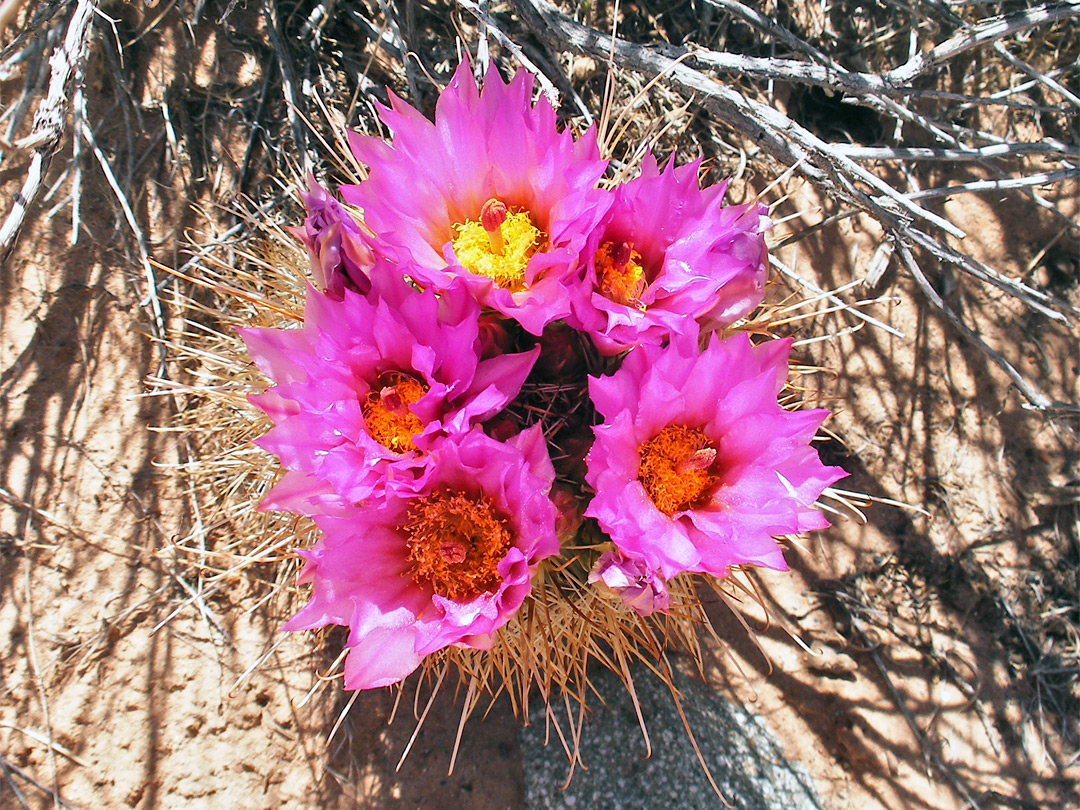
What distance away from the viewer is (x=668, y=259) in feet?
3.38

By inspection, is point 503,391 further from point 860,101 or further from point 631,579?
point 860,101

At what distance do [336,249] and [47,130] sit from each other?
20.4 inches

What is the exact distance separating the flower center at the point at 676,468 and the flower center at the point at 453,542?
201 millimetres

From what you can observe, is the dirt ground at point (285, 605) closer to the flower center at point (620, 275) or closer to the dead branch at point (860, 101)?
the dead branch at point (860, 101)

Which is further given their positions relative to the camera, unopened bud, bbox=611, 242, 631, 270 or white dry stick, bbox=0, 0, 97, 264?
white dry stick, bbox=0, 0, 97, 264

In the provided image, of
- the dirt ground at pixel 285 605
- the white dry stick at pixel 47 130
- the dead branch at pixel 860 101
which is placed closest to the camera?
the white dry stick at pixel 47 130

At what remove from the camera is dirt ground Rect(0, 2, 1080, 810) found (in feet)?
5.11

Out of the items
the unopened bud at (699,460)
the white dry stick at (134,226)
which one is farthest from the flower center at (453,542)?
the white dry stick at (134,226)

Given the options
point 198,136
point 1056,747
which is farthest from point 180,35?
point 1056,747

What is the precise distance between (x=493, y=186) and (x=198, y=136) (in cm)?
105

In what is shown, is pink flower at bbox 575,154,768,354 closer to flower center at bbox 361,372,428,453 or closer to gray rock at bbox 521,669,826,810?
flower center at bbox 361,372,428,453

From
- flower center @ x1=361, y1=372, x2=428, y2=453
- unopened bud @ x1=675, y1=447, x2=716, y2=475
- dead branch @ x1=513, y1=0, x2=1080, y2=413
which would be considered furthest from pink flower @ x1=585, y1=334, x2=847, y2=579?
dead branch @ x1=513, y1=0, x2=1080, y2=413

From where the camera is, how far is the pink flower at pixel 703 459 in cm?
90

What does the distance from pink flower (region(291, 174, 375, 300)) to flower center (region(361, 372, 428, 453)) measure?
0.47ft
